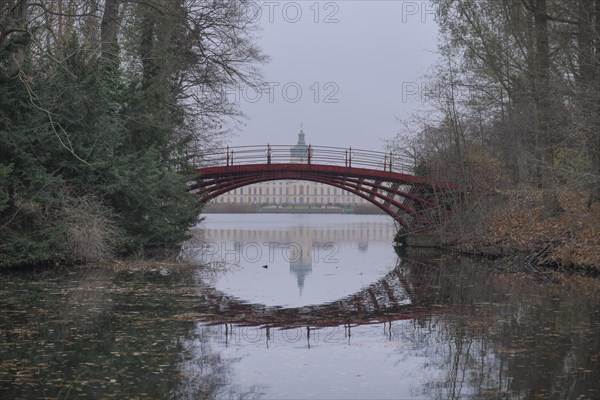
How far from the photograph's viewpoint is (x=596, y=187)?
782 inches

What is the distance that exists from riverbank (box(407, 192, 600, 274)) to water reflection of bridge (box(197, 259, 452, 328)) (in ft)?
16.5

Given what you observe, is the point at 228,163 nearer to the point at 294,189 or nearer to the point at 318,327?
the point at 318,327

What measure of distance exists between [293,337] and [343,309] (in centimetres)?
300

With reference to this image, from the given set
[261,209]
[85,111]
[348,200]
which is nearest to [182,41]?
[85,111]

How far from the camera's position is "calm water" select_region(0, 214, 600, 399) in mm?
7316

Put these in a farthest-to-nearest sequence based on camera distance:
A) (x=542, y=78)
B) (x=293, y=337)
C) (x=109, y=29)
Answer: (x=109, y=29) < (x=542, y=78) < (x=293, y=337)

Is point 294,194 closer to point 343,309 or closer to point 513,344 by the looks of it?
point 343,309

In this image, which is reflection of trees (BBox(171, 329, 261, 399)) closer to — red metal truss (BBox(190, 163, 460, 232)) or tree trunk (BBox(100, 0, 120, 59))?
tree trunk (BBox(100, 0, 120, 59))

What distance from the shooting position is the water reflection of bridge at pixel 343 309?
37.5 feet

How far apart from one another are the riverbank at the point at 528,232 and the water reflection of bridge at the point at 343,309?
16.5 ft

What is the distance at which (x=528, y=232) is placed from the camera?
23516mm

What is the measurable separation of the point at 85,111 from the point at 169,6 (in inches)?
139

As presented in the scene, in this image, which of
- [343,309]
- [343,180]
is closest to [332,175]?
[343,180]

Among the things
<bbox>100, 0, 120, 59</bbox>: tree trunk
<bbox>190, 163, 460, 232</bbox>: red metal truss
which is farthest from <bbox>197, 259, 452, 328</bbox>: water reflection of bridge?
<bbox>190, 163, 460, 232</bbox>: red metal truss
